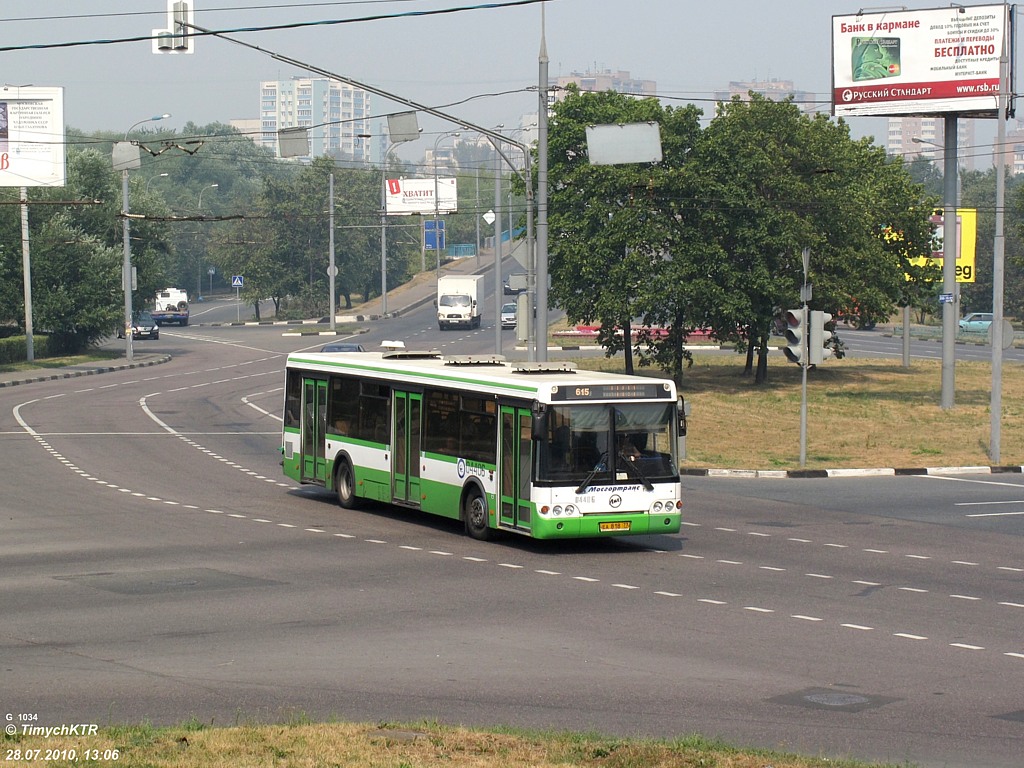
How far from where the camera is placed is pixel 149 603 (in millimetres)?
14773

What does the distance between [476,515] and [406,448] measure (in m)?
2.23

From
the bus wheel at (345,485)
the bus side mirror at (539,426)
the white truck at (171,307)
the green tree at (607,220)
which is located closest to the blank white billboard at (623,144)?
the bus wheel at (345,485)

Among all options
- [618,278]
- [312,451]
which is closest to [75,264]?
[618,278]

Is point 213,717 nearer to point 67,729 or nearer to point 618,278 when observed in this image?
point 67,729

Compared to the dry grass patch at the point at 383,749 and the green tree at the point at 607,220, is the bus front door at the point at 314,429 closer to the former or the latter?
the dry grass patch at the point at 383,749

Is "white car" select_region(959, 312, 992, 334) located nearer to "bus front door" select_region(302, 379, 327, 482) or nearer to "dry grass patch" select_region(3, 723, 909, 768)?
"bus front door" select_region(302, 379, 327, 482)

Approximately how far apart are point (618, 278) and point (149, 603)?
32.8m

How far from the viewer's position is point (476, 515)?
785 inches

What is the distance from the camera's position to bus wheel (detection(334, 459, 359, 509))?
76.9 feet

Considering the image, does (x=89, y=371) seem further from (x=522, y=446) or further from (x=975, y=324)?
(x=975, y=324)

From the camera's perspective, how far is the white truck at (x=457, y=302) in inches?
3460

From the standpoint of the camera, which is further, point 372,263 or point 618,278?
A: point 372,263

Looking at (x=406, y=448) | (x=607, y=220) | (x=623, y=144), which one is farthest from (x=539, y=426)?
(x=607, y=220)

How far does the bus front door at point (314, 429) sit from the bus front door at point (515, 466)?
234 inches
